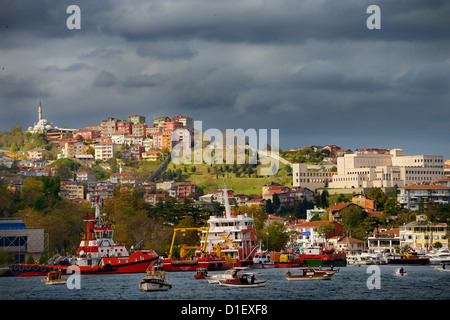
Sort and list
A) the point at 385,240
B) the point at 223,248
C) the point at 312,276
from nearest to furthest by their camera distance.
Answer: the point at 312,276 < the point at 223,248 < the point at 385,240

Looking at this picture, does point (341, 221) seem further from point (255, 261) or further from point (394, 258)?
point (255, 261)

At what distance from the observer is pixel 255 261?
81.9 metres

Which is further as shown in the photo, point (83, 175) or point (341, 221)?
point (83, 175)

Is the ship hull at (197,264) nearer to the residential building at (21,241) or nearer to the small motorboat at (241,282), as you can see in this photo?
the residential building at (21,241)

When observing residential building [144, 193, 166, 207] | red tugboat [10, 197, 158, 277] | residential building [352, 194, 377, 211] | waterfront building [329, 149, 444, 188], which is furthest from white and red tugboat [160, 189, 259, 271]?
waterfront building [329, 149, 444, 188]

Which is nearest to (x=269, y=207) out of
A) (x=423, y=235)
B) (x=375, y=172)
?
(x=375, y=172)

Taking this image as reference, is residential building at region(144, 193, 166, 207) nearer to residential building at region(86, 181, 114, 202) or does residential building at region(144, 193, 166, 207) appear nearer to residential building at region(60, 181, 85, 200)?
residential building at region(86, 181, 114, 202)

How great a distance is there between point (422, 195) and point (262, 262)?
58.2 m

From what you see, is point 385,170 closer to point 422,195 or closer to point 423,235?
point 422,195

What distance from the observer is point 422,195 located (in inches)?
5256

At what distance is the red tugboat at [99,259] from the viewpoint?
69.1m

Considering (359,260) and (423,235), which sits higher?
(423,235)
